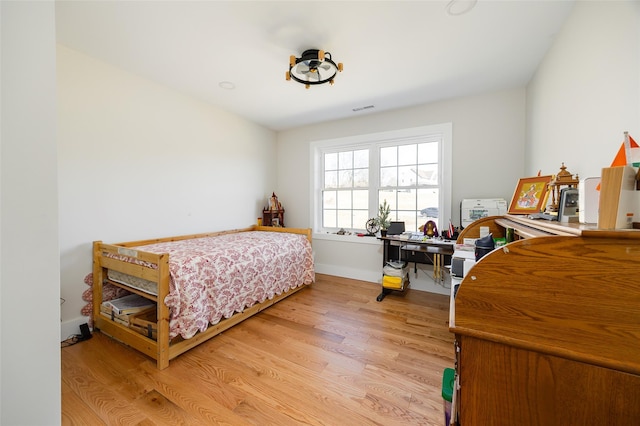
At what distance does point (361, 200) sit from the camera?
3.73 m

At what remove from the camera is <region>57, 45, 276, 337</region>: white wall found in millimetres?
2018

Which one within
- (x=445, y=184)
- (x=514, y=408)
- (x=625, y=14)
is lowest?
(x=514, y=408)

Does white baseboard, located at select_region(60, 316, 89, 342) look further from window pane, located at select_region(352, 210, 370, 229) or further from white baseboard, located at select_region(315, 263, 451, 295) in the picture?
window pane, located at select_region(352, 210, 370, 229)

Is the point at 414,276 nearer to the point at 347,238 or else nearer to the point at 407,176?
the point at 347,238

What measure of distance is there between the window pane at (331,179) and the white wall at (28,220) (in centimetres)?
336

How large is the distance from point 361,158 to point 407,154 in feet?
2.28

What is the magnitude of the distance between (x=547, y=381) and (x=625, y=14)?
1.64 meters

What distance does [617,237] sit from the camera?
0.62 meters

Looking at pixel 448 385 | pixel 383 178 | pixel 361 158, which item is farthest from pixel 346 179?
pixel 448 385

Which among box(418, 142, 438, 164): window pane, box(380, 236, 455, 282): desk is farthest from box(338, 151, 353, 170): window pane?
box(380, 236, 455, 282): desk

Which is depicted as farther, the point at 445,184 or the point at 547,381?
the point at 445,184

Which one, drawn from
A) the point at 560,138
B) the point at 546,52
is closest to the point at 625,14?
the point at 560,138

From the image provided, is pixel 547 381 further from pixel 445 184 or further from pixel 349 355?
pixel 445 184

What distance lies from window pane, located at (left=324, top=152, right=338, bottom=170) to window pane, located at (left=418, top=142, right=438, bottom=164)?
52.0 inches
